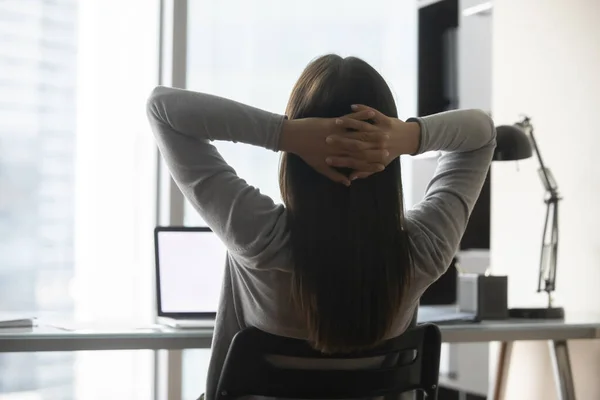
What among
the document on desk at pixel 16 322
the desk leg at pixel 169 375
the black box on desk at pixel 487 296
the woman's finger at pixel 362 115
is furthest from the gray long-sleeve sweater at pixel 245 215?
the desk leg at pixel 169 375

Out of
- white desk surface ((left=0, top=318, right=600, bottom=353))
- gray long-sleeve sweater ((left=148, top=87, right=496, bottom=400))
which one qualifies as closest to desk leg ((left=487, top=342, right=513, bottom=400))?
white desk surface ((left=0, top=318, right=600, bottom=353))

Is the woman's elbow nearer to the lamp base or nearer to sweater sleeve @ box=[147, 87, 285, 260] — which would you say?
sweater sleeve @ box=[147, 87, 285, 260]

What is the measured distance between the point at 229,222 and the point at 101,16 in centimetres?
165

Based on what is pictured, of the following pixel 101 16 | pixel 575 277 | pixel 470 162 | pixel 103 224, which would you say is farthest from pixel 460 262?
pixel 470 162

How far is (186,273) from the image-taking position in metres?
1.89

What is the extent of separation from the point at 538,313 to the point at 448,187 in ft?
3.07

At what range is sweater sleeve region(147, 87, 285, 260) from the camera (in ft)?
3.68

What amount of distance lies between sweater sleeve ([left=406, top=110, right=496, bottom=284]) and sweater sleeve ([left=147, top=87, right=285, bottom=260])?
→ 221 mm

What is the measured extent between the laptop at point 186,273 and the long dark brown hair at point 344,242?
740 mm

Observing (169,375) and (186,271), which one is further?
(169,375)

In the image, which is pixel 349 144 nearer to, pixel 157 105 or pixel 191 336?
pixel 157 105

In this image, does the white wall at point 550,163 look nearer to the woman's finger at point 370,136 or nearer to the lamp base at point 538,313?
the lamp base at point 538,313

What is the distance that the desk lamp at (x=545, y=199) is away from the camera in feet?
6.79

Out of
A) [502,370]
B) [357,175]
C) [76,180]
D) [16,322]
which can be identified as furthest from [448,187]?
[76,180]
